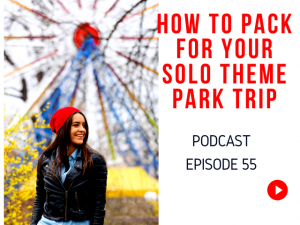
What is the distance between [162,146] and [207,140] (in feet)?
1.41

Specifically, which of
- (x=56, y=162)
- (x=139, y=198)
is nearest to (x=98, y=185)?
(x=56, y=162)

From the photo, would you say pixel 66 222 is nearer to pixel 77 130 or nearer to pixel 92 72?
pixel 77 130

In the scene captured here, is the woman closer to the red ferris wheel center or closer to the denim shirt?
the denim shirt

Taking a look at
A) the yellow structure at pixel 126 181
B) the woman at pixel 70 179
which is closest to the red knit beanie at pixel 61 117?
the woman at pixel 70 179

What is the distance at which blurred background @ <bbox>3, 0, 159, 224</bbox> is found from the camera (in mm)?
4328

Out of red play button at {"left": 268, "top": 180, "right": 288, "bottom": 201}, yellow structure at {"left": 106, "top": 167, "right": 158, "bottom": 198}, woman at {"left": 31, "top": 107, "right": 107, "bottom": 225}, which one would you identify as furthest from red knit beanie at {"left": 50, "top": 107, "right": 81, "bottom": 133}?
yellow structure at {"left": 106, "top": 167, "right": 158, "bottom": 198}

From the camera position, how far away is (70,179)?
1.80 metres

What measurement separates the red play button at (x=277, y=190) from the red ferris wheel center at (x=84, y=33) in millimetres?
2363

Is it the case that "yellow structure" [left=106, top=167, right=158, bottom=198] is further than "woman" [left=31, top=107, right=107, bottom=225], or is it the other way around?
"yellow structure" [left=106, top=167, right=158, bottom=198]

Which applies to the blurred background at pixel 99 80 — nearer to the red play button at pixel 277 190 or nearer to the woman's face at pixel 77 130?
the red play button at pixel 277 190

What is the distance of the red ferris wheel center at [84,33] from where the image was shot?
4336 mm

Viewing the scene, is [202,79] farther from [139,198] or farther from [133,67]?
[139,198]

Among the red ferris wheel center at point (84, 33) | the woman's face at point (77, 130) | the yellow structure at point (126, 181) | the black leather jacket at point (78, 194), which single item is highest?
the red ferris wheel center at point (84, 33)

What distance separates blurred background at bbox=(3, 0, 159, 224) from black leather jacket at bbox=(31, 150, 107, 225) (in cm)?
247
